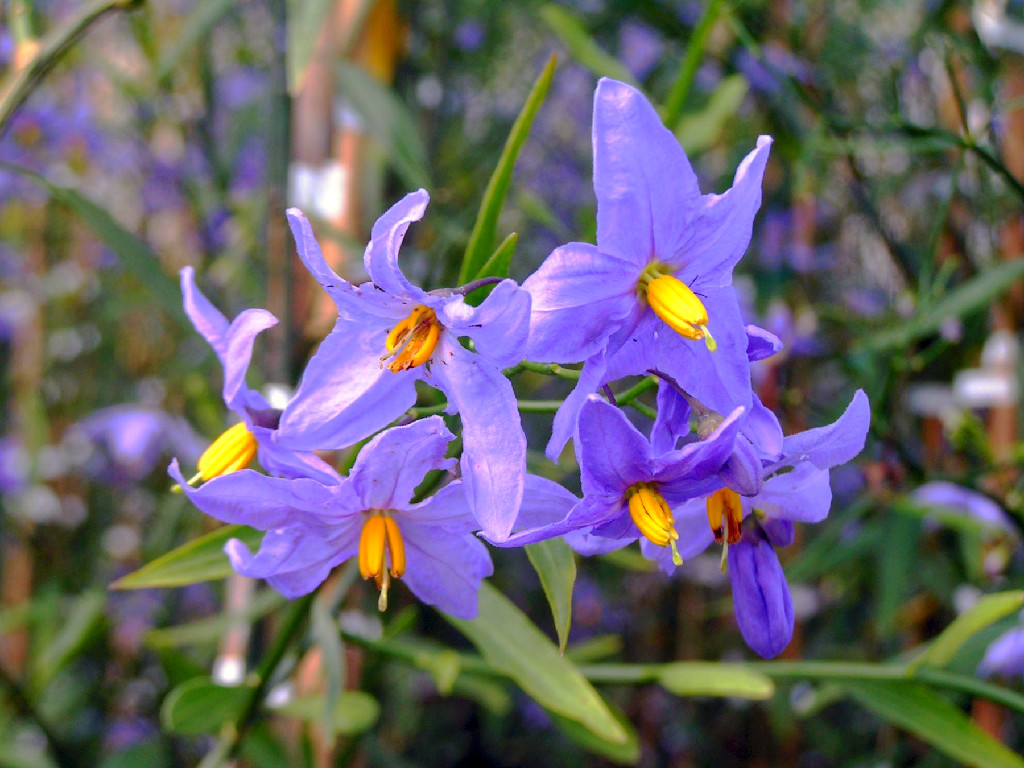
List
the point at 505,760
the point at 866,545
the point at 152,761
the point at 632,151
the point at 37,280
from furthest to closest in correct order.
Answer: the point at 505,760 < the point at 37,280 < the point at 866,545 < the point at 152,761 < the point at 632,151

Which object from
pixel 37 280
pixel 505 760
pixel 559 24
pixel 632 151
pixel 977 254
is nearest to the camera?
pixel 632 151

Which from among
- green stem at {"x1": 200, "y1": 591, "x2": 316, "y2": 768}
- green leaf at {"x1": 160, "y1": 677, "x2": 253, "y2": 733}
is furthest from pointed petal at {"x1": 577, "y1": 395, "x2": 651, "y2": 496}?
green leaf at {"x1": 160, "y1": 677, "x2": 253, "y2": 733}

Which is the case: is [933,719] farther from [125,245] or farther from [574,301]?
[125,245]

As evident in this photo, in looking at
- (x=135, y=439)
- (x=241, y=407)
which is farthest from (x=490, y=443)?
(x=135, y=439)

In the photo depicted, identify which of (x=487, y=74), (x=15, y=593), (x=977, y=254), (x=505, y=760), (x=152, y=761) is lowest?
(x=505, y=760)

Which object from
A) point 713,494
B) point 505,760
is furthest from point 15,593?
point 713,494

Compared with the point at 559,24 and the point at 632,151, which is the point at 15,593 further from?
the point at 632,151

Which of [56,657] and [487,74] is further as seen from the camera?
[487,74]

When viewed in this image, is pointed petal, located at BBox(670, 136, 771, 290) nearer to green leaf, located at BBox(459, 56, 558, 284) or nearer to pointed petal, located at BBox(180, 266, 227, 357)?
green leaf, located at BBox(459, 56, 558, 284)
